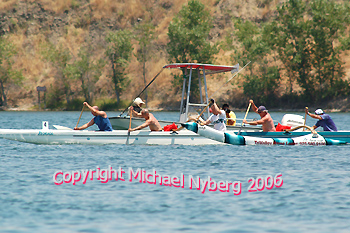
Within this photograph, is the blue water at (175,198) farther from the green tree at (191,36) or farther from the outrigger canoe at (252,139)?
the green tree at (191,36)

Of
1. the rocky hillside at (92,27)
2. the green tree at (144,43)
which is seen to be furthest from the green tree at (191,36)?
the green tree at (144,43)

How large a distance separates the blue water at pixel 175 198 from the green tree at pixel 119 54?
5336cm

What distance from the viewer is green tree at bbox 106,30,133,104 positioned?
69562mm

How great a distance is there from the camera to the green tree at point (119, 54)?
228 feet

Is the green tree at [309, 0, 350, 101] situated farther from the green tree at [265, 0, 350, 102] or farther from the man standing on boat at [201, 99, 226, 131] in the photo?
the man standing on boat at [201, 99, 226, 131]

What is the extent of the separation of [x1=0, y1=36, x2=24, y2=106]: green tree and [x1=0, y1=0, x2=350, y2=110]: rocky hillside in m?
1.01

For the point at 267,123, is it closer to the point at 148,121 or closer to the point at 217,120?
the point at 217,120

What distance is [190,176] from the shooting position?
12938 mm

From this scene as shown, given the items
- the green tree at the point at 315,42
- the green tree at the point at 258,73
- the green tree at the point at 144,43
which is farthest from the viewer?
the green tree at the point at 144,43

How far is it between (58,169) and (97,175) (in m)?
1.49

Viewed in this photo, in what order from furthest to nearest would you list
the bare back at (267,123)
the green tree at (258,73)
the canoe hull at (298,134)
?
1. the green tree at (258,73)
2. the canoe hull at (298,134)
3. the bare back at (267,123)

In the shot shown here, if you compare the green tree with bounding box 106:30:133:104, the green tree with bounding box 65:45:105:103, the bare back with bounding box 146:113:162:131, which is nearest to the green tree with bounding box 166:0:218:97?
the green tree with bounding box 106:30:133:104

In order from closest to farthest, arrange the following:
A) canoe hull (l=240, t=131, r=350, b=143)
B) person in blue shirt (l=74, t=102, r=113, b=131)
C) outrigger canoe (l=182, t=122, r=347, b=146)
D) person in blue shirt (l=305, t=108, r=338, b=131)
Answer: person in blue shirt (l=74, t=102, r=113, b=131) < outrigger canoe (l=182, t=122, r=347, b=146) < canoe hull (l=240, t=131, r=350, b=143) < person in blue shirt (l=305, t=108, r=338, b=131)

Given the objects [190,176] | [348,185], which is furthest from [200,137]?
[348,185]
